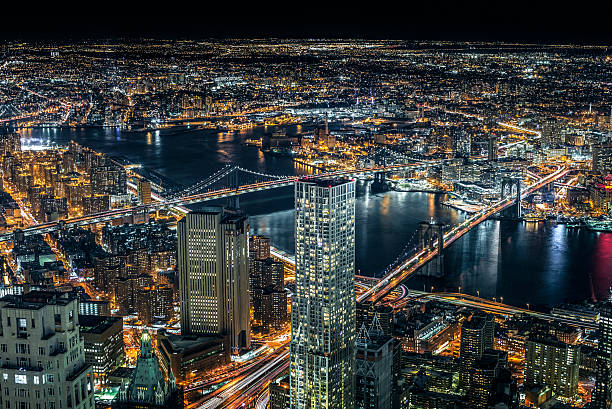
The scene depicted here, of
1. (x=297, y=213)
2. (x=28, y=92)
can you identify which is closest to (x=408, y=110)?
(x=28, y=92)

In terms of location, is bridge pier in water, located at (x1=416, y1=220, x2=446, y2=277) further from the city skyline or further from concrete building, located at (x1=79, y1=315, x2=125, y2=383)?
concrete building, located at (x1=79, y1=315, x2=125, y2=383)

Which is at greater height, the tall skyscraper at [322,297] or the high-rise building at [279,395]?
the tall skyscraper at [322,297]

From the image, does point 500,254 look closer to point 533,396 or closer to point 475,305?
point 475,305

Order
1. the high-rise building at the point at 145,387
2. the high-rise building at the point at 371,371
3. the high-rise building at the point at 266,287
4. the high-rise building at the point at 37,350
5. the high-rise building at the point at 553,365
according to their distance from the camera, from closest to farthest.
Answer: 1. the high-rise building at the point at 37,350
2. the high-rise building at the point at 145,387
3. the high-rise building at the point at 371,371
4. the high-rise building at the point at 553,365
5. the high-rise building at the point at 266,287

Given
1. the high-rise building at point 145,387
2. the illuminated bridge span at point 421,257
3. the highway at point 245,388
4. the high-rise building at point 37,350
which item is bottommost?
the highway at point 245,388

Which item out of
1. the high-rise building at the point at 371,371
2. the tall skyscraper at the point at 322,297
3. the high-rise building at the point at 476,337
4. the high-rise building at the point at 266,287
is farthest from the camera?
the high-rise building at the point at 266,287

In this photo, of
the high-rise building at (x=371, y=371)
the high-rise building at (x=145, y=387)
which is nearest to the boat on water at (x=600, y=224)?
the high-rise building at (x=371, y=371)

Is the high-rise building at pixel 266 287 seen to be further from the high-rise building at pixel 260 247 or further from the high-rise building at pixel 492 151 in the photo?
the high-rise building at pixel 492 151

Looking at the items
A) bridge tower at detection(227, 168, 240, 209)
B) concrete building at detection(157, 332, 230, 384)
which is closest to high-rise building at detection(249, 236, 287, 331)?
concrete building at detection(157, 332, 230, 384)
